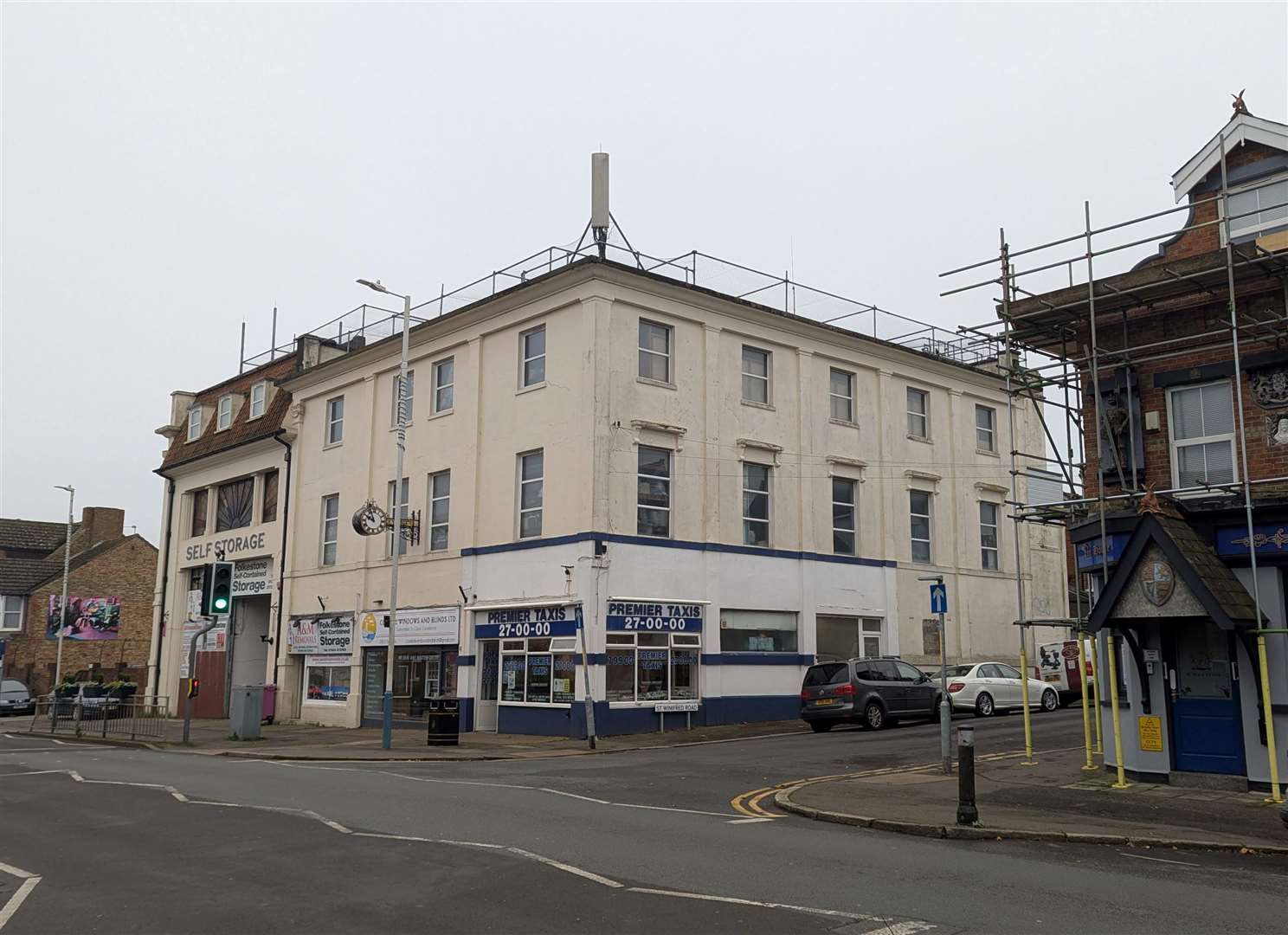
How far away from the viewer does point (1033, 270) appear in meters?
17.0

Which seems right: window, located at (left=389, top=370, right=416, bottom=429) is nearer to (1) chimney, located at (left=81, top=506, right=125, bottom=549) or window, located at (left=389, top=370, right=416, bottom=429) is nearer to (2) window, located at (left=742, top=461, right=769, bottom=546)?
(2) window, located at (left=742, top=461, right=769, bottom=546)

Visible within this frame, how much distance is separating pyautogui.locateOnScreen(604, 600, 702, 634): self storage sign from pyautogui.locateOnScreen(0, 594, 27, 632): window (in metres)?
39.8

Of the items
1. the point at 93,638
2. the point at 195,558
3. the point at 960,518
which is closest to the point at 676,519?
the point at 960,518

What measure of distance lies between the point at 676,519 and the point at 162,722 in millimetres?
15203

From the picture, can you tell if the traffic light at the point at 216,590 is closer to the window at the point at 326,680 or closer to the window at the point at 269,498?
the window at the point at 326,680

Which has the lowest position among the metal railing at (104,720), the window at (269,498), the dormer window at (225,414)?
the metal railing at (104,720)

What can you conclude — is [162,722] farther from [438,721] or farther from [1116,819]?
[1116,819]

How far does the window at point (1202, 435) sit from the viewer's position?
52.5 feet

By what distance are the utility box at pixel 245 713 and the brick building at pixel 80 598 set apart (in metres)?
27.6

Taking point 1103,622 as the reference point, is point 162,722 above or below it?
below

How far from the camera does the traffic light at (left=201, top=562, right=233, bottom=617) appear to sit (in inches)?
906

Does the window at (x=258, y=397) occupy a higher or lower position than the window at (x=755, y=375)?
higher

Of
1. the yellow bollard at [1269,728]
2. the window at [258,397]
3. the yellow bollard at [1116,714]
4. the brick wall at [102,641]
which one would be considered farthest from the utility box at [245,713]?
the brick wall at [102,641]

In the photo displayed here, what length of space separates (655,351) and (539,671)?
28.2 feet
